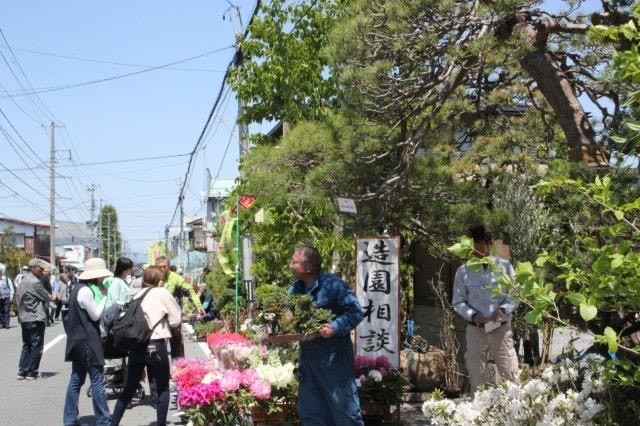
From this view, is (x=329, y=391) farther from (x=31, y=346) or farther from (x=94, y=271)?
(x=31, y=346)

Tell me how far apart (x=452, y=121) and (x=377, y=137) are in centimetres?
180

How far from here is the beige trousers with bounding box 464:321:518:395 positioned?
710 centimetres

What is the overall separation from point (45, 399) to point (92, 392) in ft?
9.95

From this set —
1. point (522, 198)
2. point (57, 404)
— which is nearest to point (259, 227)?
point (57, 404)

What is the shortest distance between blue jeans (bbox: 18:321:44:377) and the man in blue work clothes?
783 cm

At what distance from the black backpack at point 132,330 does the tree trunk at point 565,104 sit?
4.24 meters

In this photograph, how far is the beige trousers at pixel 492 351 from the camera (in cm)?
710

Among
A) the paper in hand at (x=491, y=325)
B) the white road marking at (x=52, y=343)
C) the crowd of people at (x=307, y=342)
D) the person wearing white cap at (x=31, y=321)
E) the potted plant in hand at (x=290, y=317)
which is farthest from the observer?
the white road marking at (x=52, y=343)

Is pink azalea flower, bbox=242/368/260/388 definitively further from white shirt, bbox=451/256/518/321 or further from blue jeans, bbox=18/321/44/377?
blue jeans, bbox=18/321/44/377

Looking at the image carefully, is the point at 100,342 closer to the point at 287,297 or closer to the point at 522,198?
the point at 287,297

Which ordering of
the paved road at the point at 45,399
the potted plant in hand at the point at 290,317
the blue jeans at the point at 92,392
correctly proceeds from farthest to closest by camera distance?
the paved road at the point at 45,399, the blue jeans at the point at 92,392, the potted plant in hand at the point at 290,317

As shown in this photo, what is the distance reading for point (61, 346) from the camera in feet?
60.4

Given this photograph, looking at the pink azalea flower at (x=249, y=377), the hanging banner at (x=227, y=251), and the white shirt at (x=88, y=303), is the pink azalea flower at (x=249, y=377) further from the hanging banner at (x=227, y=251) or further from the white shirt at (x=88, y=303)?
the hanging banner at (x=227, y=251)

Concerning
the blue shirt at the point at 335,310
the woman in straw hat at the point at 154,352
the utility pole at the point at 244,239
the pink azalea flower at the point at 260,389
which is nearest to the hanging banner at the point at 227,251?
the utility pole at the point at 244,239
